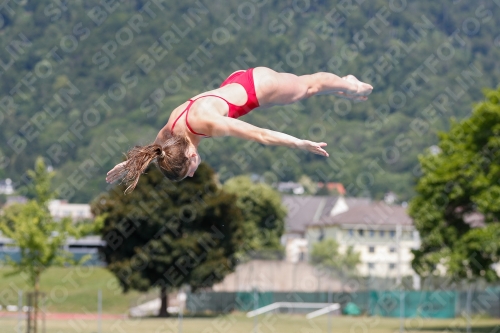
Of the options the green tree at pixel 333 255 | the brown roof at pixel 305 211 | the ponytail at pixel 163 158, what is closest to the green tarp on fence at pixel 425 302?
the green tree at pixel 333 255

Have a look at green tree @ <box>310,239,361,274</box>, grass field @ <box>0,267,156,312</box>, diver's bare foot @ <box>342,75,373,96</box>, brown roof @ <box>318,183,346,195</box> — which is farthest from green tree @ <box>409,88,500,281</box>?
brown roof @ <box>318,183,346,195</box>

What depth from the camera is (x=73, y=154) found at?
187 m

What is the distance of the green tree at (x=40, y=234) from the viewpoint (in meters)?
29.3

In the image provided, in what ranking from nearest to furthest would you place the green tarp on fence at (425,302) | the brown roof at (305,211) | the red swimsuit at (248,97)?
the red swimsuit at (248,97) < the green tarp on fence at (425,302) < the brown roof at (305,211)

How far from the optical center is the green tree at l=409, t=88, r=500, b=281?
1369 inches

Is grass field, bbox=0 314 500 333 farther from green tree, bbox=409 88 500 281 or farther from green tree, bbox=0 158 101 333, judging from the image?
green tree, bbox=409 88 500 281

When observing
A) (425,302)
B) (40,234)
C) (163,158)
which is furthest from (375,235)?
(163,158)

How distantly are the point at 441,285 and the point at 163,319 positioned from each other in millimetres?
16015

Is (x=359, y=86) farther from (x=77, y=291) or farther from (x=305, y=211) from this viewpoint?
(x=305, y=211)

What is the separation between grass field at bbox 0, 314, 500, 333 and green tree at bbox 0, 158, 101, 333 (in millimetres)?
2342

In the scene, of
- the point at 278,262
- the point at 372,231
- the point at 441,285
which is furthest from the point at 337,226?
the point at 441,285

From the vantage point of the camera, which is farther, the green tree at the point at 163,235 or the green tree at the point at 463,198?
the green tree at the point at 163,235

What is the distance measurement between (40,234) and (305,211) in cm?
9201

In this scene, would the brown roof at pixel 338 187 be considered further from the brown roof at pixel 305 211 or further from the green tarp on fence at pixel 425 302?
the green tarp on fence at pixel 425 302
